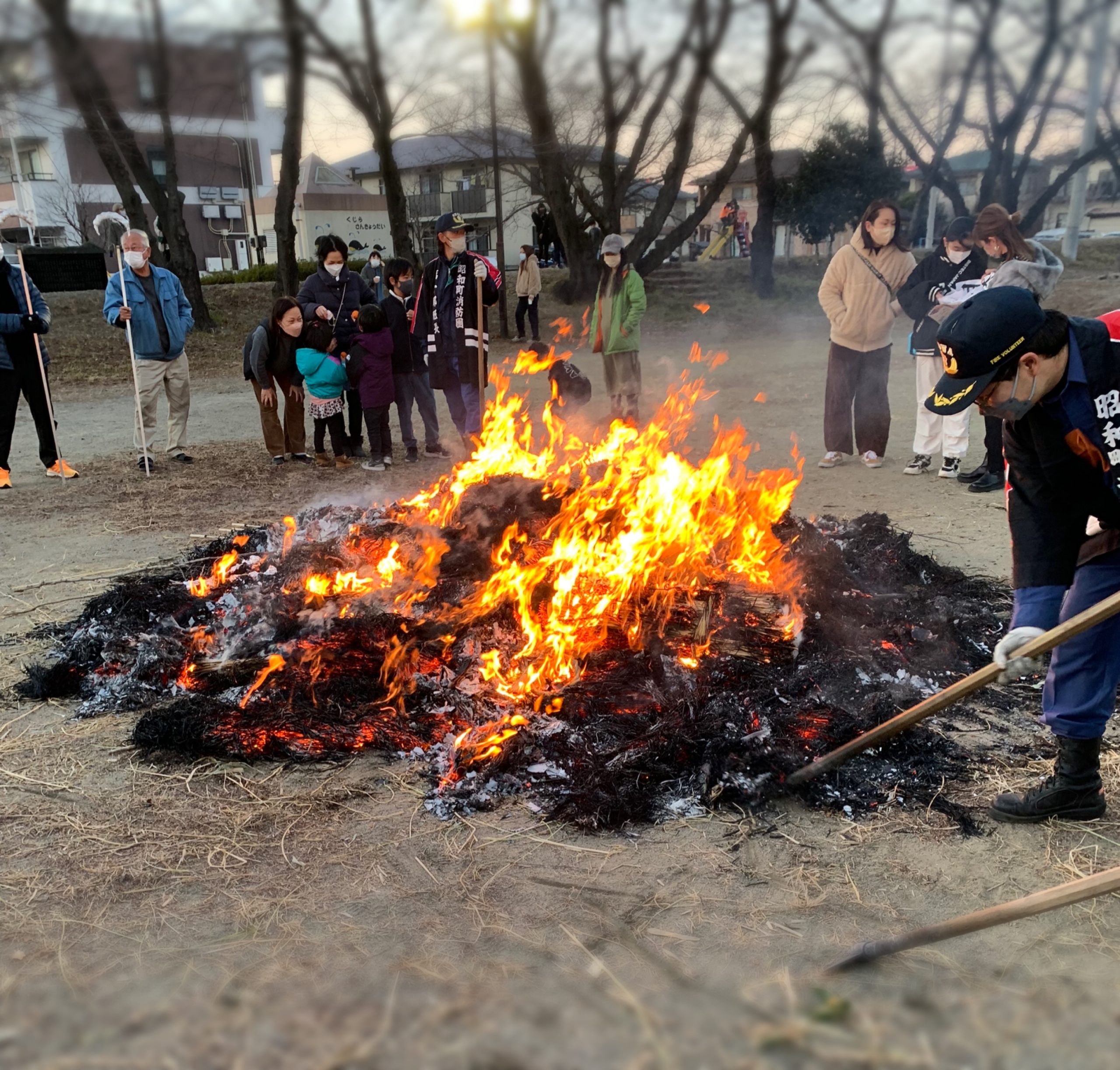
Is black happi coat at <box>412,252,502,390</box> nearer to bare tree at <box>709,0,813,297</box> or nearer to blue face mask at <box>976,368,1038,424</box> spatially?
bare tree at <box>709,0,813,297</box>

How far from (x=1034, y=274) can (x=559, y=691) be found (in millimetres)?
4529

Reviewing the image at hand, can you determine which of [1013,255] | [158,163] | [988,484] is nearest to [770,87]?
[158,163]

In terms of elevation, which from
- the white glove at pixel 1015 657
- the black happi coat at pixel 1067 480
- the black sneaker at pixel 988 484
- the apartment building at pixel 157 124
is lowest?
the black sneaker at pixel 988 484

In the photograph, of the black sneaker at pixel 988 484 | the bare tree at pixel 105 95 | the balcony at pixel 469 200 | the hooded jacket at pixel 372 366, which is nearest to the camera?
the bare tree at pixel 105 95

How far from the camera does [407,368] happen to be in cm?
826

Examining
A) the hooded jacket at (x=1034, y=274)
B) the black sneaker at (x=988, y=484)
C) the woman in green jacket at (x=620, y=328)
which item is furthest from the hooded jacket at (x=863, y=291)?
the woman in green jacket at (x=620, y=328)

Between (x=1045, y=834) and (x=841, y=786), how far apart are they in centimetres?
66

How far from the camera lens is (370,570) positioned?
448cm

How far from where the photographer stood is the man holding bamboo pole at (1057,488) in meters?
2.44

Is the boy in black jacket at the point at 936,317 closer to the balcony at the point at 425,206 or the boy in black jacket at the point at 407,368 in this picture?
the boy in black jacket at the point at 407,368

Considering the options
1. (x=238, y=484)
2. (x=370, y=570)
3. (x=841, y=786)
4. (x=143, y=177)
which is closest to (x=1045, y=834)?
(x=841, y=786)

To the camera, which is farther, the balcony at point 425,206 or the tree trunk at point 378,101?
the balcony at point 425,206

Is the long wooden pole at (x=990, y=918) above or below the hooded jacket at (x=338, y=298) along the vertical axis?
below

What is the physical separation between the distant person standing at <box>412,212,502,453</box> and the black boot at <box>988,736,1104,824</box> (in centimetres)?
545
